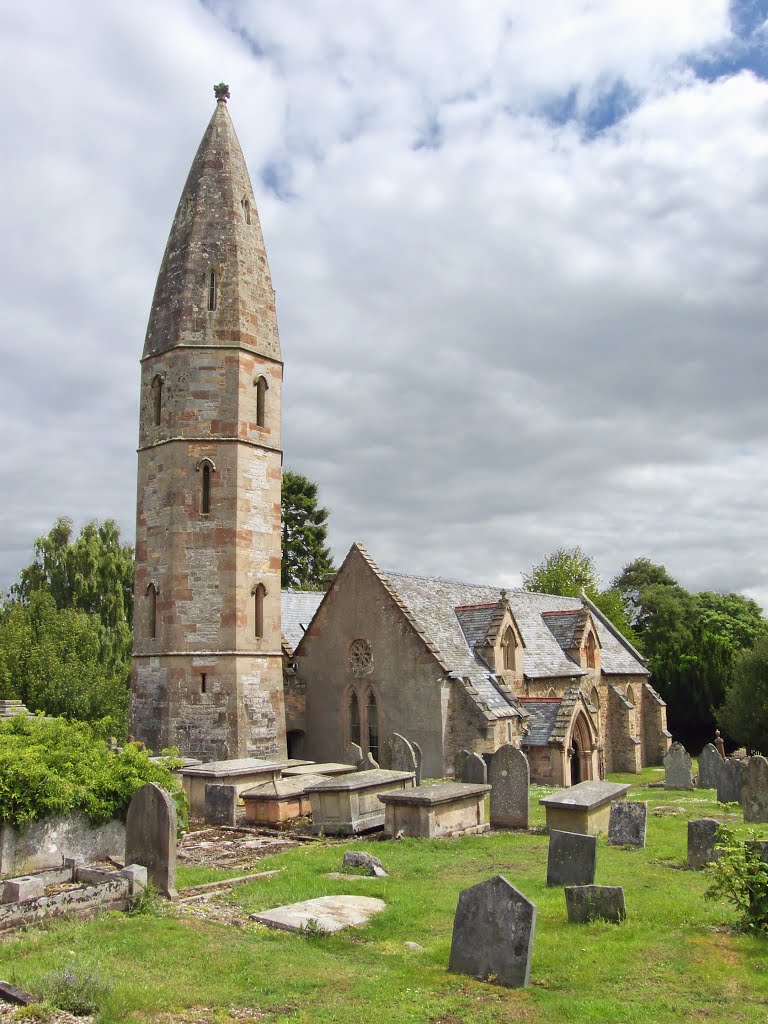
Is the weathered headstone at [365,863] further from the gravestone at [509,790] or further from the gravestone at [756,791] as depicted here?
the gravestone at [756,791]

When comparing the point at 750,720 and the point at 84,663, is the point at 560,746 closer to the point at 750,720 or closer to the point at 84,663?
the point at 750,720

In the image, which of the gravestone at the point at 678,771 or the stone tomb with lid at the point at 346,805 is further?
the gravestone at the point at 678,771

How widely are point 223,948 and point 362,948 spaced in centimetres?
153

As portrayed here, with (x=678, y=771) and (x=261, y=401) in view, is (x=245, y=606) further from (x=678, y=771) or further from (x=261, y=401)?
(x=678, y=771)

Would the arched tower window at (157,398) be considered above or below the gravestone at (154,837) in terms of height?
above

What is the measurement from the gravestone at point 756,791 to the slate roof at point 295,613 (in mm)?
17294

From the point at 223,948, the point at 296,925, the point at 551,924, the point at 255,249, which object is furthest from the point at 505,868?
the point at 255,249

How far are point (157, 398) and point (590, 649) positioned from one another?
2109cm

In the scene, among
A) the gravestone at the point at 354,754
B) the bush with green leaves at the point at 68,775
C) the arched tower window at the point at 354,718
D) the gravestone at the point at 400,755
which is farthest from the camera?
the arched tower window at the point at 354,718

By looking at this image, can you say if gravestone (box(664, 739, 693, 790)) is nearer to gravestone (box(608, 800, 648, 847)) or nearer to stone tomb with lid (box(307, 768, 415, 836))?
gravestone (box(608, 800, 648, 847))

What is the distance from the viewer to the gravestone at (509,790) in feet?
56.6

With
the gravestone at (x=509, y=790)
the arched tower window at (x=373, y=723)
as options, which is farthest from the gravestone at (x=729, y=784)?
the arched tower window at (x=373, y=723)

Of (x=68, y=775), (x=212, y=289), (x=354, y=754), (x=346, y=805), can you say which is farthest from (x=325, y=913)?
(x=212, y=289)

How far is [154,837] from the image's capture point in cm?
1135
